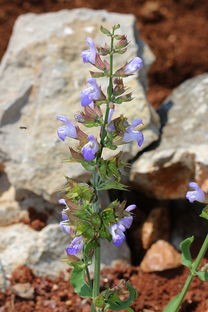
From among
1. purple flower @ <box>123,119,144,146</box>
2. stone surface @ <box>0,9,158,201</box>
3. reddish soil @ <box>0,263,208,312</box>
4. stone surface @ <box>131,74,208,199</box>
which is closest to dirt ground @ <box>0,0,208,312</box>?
reddish soil @ <box>0,263,208,312</box>

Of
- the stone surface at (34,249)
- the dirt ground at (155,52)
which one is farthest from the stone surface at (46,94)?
the dirt ground at (155,52)

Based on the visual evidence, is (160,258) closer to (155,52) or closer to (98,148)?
(98,148)

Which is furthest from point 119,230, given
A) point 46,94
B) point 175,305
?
point 46,94

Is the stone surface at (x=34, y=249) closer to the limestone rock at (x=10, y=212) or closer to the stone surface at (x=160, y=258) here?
the limestone rock at (x=10, y=212)

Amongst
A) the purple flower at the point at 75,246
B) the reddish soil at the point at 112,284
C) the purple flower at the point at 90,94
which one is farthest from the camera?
the reddish soil at the point at 112,284

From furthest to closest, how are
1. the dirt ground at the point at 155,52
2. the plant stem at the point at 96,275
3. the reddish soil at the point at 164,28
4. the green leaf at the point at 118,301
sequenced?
the reddish soil at the point at 164,28 < the dirt ground at the point at 155,52 < the green leaf at the point at 118,301 < the plant stem at the point at 96,275

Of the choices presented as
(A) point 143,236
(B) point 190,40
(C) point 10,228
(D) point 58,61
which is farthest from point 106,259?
(B) point 190,40

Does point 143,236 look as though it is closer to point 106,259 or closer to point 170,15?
point 106,259
